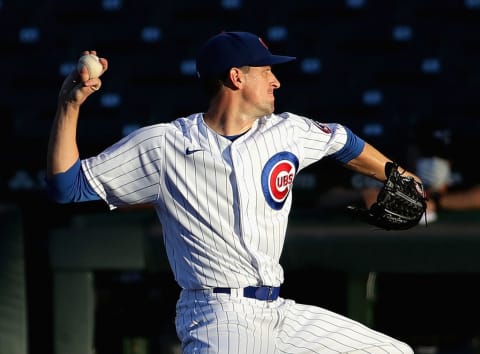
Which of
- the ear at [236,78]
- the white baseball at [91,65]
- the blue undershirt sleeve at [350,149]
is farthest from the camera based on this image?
the blue undershirt sleeve at [350,149]

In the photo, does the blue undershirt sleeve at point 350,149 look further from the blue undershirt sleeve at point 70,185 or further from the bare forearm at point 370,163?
the blue undershirt sleeve at point 70,185

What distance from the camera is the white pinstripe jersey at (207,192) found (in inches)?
121

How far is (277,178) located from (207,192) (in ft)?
0.66

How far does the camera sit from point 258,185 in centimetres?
311

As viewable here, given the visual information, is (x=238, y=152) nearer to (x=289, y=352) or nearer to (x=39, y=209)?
(x=289, y=352)

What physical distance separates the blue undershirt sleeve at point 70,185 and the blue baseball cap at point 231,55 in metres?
0.48

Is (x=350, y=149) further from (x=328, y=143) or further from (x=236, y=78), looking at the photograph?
(x=236, y=78)

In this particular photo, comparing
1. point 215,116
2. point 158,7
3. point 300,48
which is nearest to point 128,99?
point 158,7

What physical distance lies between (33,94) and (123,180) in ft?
11.5

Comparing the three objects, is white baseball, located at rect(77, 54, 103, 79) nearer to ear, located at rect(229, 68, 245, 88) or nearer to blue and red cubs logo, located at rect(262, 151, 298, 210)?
ear, located at rect(229, 68, 245, 88)

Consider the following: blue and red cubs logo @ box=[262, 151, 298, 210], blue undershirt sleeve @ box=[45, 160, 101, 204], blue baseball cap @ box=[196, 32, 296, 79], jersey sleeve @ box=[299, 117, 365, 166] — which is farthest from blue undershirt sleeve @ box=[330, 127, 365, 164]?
blue undershirt sleeve @ box=[45, 160, 101, 204]

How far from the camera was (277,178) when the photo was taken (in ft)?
10.3

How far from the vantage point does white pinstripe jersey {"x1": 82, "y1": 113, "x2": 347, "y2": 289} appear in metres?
3.07

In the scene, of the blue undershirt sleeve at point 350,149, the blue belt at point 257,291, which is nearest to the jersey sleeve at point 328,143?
the blue undershirt sleeve at point 350,149
